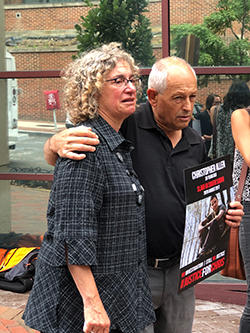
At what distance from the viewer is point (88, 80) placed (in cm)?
217

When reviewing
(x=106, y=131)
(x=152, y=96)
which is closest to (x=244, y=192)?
(x=152, y=96)

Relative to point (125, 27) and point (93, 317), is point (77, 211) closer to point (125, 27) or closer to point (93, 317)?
point (93, 317)

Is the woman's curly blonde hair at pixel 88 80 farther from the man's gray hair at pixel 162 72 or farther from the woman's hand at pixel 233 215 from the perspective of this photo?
the woman's hand at pixel 233 215

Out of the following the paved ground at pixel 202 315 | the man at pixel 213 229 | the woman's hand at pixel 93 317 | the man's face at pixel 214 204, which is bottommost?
the paved ground at pixel 202 315

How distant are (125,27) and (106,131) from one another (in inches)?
118

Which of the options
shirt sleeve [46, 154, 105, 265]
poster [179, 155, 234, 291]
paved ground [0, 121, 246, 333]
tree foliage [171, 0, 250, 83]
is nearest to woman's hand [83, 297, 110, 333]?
shirt sleeve [46, 154, 105, 265]

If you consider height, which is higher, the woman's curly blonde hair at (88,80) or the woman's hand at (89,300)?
the woman's curly blonde hair at (88,80)

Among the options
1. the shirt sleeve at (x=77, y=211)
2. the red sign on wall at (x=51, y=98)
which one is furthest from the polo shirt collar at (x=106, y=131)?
the red sign on wall at (x=51, y=98)

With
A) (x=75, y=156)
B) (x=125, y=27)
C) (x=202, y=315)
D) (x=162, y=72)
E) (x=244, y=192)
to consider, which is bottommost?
(x=202, y=315)

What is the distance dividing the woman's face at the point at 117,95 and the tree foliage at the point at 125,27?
9.21 ft

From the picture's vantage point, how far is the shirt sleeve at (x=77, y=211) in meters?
2.02

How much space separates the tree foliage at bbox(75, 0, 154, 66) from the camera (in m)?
4.98

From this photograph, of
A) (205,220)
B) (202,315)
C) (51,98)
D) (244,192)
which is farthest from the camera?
(51,98)

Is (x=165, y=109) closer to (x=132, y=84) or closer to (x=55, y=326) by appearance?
(x=132, y=84)
